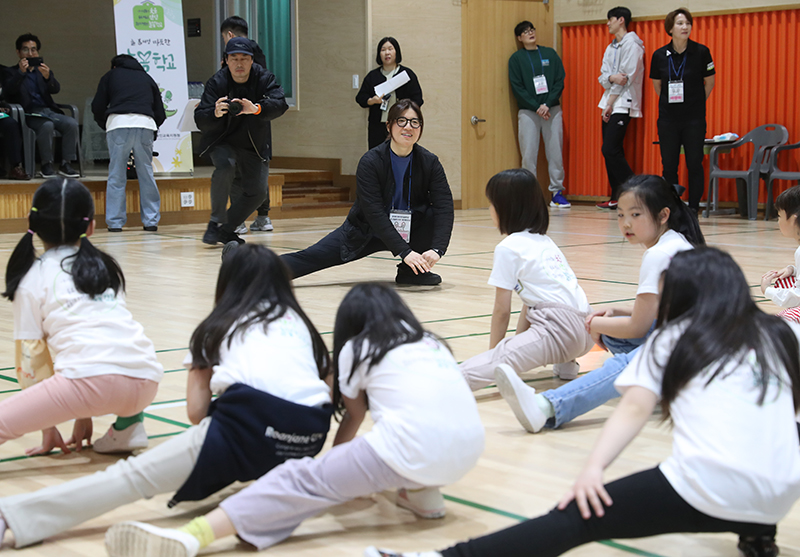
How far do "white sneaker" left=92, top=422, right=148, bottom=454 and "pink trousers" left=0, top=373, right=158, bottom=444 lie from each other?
0.42 ft

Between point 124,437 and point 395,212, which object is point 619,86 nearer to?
point 395,212

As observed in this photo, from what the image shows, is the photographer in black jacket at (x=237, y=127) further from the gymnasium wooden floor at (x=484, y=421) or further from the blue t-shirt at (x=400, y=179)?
the blue t-shirt at (x=400, y=179)

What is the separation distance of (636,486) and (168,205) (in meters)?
7.84

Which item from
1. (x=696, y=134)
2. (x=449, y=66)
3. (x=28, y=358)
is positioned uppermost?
(x=449, y=66)

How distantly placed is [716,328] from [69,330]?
1.42 metres

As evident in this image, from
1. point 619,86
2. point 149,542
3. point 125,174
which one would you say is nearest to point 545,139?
point 619,86

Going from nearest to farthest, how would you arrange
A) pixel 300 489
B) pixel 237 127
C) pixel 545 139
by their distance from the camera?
pixel 300 489 < pixel 237 127 < pixel 545 139

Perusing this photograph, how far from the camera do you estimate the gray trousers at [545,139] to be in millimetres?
11008

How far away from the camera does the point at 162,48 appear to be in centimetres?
866

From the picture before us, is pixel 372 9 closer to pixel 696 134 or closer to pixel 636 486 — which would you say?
pixel 696 134

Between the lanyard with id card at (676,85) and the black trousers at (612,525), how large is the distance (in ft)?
26.4

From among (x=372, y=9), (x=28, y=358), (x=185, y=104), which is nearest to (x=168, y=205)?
(x=185, y=104)

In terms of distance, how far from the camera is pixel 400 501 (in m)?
2.06

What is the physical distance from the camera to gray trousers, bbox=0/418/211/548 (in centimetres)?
183
